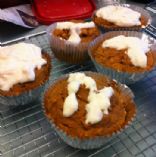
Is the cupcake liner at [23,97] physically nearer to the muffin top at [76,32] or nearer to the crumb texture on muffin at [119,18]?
the muffin top at [76,32]

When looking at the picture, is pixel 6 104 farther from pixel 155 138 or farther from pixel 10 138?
pixel 155 138

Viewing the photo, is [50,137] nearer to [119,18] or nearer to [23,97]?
[23,97]

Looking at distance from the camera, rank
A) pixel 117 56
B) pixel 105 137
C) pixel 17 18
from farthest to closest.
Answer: pixel 17 18 → pixel 117 56 → pixel 105 137

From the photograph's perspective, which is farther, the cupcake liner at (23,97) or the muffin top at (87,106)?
the cupcake liner at (23,97)

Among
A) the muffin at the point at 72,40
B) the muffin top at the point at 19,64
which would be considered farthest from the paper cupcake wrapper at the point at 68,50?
the muffin top at the point at 19,64

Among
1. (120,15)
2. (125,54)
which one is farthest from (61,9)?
(125,54)

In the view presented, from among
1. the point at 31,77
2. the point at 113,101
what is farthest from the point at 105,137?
the point at 31,77
